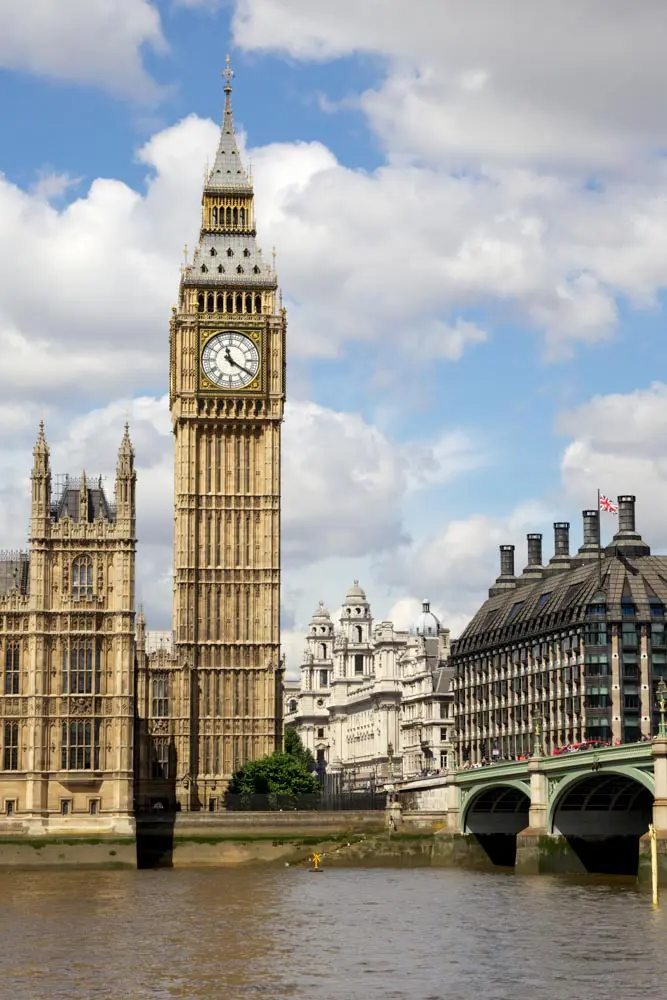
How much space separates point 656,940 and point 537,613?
96.9 meters

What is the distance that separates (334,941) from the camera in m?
70.1

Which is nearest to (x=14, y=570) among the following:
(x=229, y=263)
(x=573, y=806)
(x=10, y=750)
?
(x=10, y=750)

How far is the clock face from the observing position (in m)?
147

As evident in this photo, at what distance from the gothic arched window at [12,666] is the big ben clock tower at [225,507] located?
2299 centimetres

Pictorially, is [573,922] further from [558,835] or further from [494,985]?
[558,835]

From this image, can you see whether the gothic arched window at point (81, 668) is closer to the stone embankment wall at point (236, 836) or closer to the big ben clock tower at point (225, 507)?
the stone embankment wall at point (236, 836)

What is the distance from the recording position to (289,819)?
409 ft

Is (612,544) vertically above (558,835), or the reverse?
(612,544)

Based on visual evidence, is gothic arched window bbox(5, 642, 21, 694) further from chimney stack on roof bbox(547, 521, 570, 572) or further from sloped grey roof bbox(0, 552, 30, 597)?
chimney stack on roof bbox(547, 521, 570, 572)

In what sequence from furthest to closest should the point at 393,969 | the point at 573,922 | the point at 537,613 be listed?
1. the point at 537,613
2. the point at 573,922
3. the point at 393,969

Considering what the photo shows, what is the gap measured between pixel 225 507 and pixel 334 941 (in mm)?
77351

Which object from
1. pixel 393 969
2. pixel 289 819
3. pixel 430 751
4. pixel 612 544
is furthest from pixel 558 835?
pixel 430 751

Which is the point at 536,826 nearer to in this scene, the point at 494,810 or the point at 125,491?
the point at 494,810

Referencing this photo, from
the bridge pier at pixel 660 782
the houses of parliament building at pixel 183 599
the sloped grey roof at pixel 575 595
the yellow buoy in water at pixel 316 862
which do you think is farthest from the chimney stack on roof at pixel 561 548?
the bridge pier at pixel 660 782
